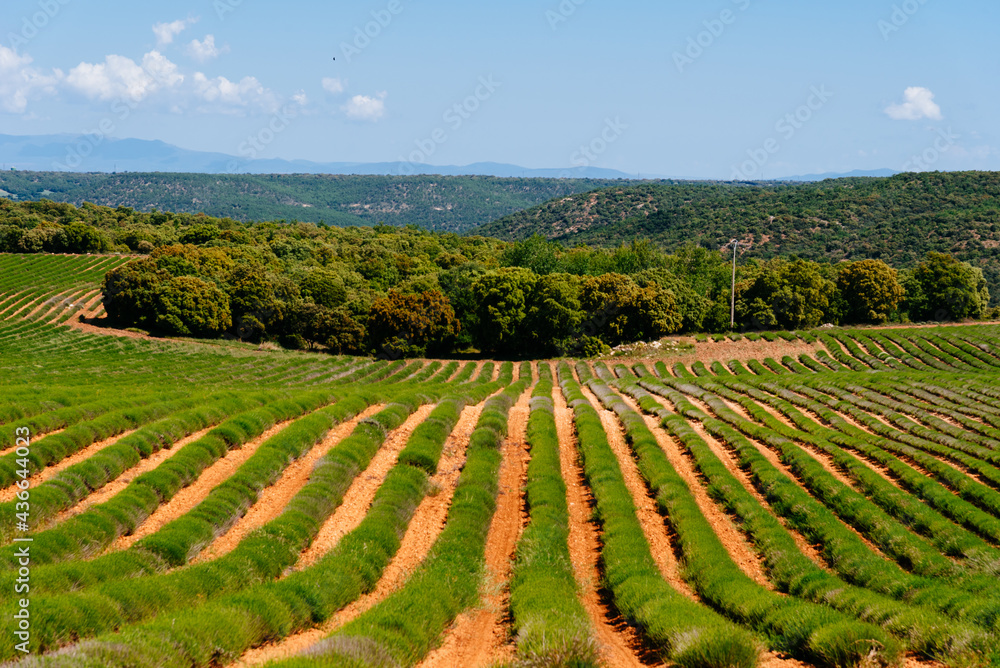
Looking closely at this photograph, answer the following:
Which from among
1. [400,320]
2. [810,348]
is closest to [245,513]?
[400,320]

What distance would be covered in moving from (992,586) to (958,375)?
33.5 metres

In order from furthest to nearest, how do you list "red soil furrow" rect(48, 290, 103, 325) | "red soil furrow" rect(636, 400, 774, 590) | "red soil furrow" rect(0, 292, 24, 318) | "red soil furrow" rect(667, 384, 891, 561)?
"red soil furrow" rect(48, 290, 103, 325) < "red soil furrow" rect(0, 292, 24, 318) < "red soil furrow" rect(667, 384, 891, 561) < "red soil furrow" rect(636, 400, 774, 590)

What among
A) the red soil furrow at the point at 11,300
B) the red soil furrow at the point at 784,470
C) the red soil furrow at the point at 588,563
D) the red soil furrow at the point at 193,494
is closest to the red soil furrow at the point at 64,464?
the red soil furrow at the point at 193,494

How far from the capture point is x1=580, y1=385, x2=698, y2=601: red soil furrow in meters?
11.6

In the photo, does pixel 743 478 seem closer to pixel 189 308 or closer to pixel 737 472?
pixel 737 472

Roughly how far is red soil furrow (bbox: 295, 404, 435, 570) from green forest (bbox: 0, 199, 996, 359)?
40965 millimetres

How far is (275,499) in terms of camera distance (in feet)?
44.0

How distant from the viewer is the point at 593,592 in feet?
35.4

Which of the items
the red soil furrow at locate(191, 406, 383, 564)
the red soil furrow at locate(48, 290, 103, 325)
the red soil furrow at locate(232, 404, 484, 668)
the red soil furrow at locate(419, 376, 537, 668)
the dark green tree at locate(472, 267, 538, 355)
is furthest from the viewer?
the red soil furrow at locate(48, 290, 103, 325)

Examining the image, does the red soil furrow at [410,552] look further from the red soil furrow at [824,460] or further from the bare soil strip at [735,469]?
the red soil furrow at [824,460]

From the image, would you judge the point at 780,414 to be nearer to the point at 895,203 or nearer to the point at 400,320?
the point at 400,320

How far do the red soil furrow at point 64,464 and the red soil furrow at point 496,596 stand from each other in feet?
25.3

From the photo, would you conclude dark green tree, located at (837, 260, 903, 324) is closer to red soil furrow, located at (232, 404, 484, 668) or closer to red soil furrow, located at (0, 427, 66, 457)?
red soil furrow, located at (232, 404, 484, 668)

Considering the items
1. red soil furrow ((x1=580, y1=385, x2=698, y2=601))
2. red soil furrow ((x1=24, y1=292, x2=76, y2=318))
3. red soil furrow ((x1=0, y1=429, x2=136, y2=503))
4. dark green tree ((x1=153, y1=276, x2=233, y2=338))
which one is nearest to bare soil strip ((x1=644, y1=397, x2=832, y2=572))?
red soil furrow ((x1=580, y1=385, x2=698, y2=601))
